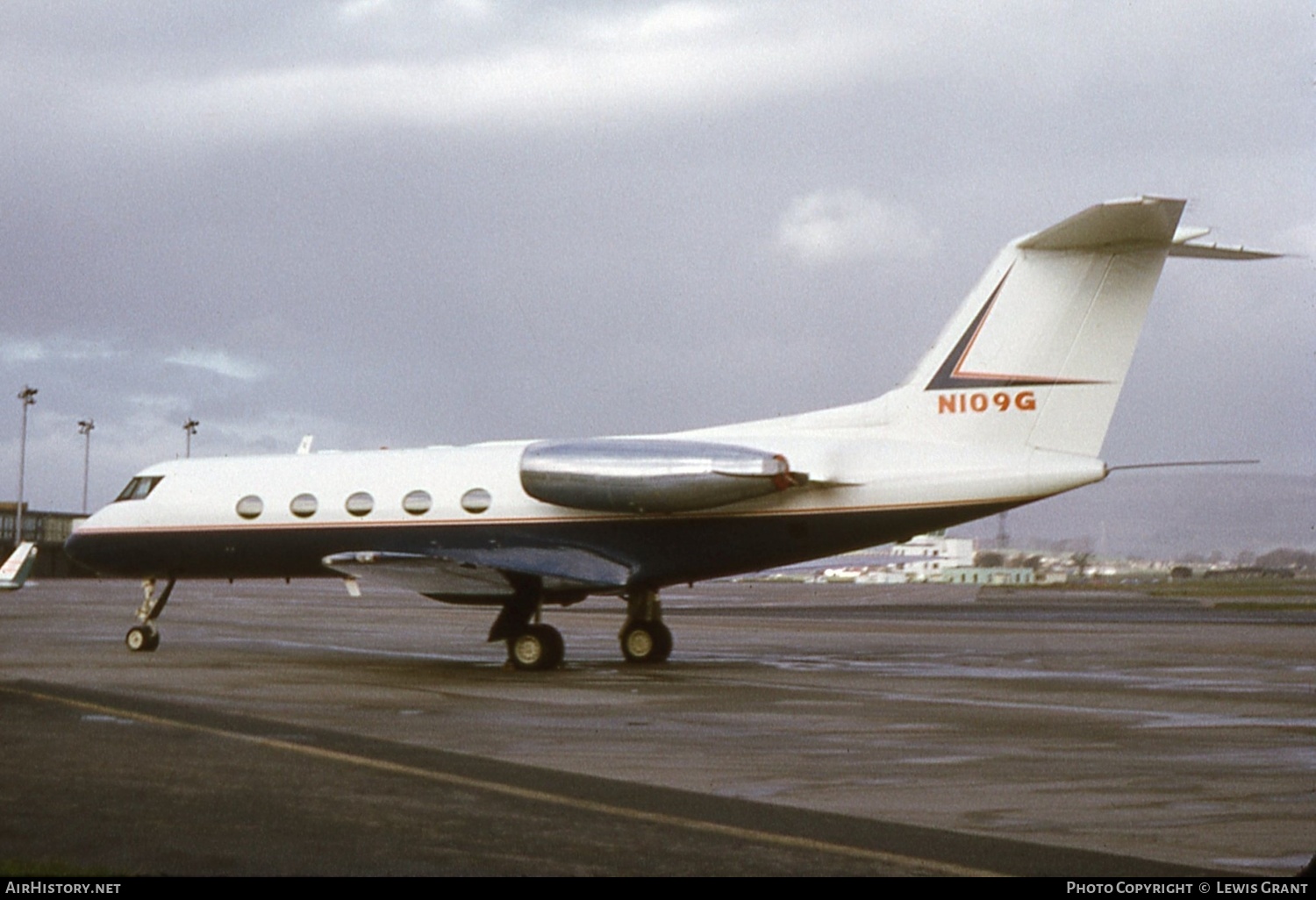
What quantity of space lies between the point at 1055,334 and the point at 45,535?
346 ft

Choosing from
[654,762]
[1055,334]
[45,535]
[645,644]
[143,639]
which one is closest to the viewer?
[654,762]

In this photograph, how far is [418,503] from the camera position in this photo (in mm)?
24078

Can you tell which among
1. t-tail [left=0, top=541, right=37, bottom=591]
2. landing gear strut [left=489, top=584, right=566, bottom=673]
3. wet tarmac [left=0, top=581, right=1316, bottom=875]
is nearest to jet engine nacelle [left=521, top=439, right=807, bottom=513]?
landing gear strut [left=489, top=584, right=566, bottom=673]

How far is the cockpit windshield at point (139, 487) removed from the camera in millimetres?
26969

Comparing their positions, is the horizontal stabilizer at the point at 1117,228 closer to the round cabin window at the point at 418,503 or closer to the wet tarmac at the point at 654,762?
the wet tarmac at the point at 654,762

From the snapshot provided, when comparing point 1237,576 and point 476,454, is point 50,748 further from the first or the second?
point 1237,576

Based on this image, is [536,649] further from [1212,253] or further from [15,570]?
[15,570]

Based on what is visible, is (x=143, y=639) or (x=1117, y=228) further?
(x=143, y=639)

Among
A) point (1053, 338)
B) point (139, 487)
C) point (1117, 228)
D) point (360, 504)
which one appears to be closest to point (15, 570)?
point (139, 487)

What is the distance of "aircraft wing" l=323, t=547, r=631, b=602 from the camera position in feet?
73.3

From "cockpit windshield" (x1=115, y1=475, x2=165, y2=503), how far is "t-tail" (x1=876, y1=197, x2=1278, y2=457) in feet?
46.3

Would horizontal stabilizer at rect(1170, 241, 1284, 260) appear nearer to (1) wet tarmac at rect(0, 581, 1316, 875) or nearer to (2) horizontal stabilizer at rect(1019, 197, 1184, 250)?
(2) horizontal stabilizer at rect(1019, 197, 1184, 250)

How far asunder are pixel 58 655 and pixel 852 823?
1948 cm
